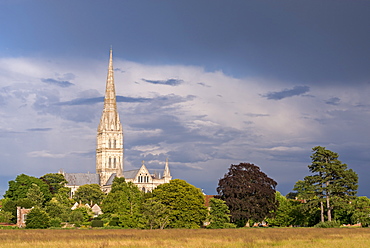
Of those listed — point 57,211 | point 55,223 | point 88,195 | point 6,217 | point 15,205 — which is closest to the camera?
point 55,223

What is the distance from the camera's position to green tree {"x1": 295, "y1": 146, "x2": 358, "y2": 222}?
7731cm

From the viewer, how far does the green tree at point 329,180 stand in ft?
254

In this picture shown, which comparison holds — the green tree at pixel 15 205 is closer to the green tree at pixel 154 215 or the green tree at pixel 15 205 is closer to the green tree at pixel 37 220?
the green tree at pixel 37 220

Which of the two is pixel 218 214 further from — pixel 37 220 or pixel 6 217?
pixel 6 217

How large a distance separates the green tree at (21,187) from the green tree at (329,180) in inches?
2413

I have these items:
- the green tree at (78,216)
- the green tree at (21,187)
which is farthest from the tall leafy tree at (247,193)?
the green tree at (21,187)

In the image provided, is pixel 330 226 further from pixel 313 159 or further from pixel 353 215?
pixel 313 159

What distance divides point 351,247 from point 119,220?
44995 mm

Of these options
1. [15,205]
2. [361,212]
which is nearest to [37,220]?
[15,205]

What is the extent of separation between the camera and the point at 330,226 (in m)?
72.4

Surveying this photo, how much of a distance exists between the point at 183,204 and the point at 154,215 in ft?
17.3

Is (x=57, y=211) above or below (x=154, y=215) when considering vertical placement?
above

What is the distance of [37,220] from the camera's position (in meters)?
75.3

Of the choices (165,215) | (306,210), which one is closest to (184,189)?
(165,215)
